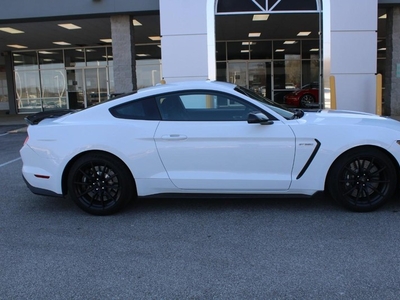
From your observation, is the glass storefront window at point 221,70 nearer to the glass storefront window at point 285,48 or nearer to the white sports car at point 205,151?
the glass storefront window at point 285,48

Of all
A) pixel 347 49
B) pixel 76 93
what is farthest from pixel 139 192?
pixel 76 93

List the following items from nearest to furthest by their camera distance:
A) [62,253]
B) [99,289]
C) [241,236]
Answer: [99,289], [62,253], [241,236]

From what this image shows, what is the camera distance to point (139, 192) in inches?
183

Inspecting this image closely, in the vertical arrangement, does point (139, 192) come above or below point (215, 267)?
above

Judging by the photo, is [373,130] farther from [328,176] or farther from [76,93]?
[76,93]

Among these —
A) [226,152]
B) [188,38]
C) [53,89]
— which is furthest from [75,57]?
[226,152]

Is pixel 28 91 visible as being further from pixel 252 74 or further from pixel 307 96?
pixel 307 96

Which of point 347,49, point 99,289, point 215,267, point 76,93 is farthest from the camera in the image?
point 76,93

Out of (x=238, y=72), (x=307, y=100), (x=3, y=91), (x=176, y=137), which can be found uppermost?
(x=238, y=72)

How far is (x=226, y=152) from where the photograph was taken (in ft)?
14.6

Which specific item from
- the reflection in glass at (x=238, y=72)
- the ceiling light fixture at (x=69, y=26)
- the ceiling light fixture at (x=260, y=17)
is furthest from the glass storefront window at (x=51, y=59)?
the ceiling light fixture at (x=260, y=17)

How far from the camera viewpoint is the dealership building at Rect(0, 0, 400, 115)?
444 inches

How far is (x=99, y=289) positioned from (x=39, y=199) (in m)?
2.91

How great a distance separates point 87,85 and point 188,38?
12.3m
